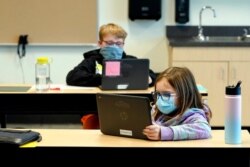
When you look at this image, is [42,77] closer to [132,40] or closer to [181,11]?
[132,40]

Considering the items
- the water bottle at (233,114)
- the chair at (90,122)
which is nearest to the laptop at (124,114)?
the water bottle at (233,114)

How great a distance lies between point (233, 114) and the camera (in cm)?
212

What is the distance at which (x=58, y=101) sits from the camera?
3.71m

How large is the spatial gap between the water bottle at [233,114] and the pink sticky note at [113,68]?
1548 mm

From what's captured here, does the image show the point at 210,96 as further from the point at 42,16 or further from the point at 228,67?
the point at 42,16

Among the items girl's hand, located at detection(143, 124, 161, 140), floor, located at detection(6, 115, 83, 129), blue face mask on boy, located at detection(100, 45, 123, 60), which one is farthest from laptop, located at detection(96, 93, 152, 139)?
floor, located at detection(6, 115, 83, 129)

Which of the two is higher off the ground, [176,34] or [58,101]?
[176,34]

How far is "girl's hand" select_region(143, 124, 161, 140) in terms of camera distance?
2193mm

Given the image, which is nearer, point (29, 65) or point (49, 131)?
point (49, 131)

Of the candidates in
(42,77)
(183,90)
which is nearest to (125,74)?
(42,77)

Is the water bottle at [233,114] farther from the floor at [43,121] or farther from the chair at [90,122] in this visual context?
the floor at [43,121]

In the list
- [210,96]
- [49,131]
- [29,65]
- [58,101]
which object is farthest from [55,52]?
[49,131]

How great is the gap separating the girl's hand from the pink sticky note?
143 centimetres

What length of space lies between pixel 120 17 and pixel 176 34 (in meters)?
0.62
